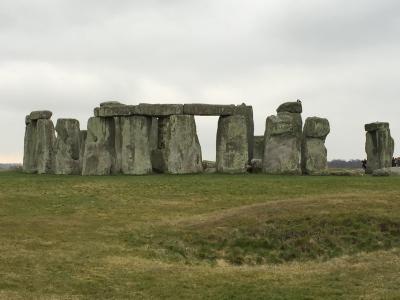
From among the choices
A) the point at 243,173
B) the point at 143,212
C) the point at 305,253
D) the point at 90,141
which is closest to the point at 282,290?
the point at 305,253

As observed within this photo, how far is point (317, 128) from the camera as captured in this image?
3691cm

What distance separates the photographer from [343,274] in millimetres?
16172

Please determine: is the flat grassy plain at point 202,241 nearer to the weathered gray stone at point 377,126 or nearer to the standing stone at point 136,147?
the standing stone at point 136,147

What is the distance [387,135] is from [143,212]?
69.5 ft

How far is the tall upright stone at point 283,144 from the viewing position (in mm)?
36375

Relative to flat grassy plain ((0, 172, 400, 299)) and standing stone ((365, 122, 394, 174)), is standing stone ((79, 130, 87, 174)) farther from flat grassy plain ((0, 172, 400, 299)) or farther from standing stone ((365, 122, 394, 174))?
standing stone ((365, 122, 394, 174))

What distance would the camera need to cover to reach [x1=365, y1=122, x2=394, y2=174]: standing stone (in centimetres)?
4022

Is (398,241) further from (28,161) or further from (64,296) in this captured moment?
(28,161)

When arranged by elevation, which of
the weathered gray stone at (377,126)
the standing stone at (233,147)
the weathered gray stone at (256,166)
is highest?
the weathered gray stone at (377,126)

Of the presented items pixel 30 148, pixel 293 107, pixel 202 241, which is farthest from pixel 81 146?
pixel 202 241

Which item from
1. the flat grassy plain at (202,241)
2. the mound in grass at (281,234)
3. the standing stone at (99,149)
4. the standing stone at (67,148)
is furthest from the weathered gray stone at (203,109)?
the mound in grass at (281,234)

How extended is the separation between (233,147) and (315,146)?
4.65m

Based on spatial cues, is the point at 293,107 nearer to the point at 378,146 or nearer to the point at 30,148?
the point at 378,146

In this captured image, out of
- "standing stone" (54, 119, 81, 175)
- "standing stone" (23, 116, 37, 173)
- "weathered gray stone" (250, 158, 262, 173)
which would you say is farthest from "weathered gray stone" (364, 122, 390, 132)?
"standing stone" (23, 116, 37, 173)
